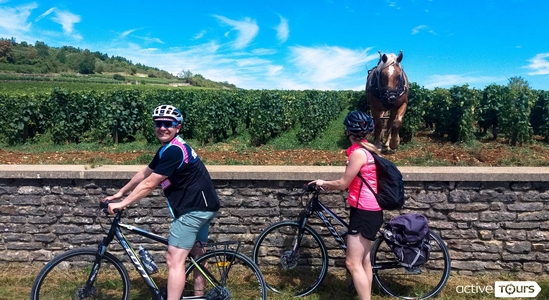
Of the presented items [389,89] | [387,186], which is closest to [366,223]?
[387,186]

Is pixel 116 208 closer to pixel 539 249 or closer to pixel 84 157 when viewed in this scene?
pixel 539 249

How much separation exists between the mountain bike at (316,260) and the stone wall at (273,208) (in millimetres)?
208

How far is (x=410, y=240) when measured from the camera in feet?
12.1

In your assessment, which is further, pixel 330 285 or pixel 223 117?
pixel 223 117

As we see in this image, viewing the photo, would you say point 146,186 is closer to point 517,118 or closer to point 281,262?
point 281,262

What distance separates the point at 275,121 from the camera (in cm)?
1392

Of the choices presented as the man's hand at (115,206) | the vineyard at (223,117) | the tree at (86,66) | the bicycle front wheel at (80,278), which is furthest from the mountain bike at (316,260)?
the tree at (86,66)

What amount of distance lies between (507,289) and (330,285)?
6.08ft

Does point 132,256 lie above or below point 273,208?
below

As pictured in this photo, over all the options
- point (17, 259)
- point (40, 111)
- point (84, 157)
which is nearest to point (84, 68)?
point (40, 111)

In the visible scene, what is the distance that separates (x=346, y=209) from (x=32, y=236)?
372 centimetres

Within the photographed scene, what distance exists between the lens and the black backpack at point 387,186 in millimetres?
3293

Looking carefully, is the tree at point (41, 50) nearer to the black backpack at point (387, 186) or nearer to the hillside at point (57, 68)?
the hillside at point (57, 68)

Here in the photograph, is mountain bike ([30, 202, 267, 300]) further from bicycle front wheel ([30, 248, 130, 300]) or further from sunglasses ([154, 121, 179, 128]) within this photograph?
sunglasses ([154, 121, 179, 128])
